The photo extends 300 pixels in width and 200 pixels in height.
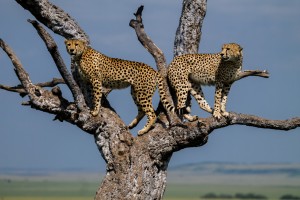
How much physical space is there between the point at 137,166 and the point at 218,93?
1.74 meters

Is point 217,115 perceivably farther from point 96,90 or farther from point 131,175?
point 96,90

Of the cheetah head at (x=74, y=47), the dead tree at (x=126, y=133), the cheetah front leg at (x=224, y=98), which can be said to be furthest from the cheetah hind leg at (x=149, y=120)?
the cheetah head at (x=74, y=47)

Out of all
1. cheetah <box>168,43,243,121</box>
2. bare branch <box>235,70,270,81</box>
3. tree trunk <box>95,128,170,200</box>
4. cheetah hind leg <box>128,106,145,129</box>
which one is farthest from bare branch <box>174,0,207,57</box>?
tree trunk <box>95,128,170,200</box>

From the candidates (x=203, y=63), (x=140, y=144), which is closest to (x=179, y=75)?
(x=203, y=63)

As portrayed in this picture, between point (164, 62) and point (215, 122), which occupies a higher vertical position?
point (164, 62)

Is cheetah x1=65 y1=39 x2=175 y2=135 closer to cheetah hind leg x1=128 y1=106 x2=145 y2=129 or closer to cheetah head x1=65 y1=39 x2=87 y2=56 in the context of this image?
cheetah head x1=65 y1=39 x2=87 y2=56

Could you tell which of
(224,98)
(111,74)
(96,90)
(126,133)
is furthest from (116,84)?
(224,98)

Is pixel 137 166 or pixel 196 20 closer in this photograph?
pixel 137 166

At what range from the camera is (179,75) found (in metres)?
10.8

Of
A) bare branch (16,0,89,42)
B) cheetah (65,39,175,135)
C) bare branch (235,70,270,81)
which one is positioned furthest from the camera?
bare branch (16,0,89,42)

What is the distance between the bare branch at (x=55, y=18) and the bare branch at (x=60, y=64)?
1014mm

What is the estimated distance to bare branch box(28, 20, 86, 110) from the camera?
10297 millimetres

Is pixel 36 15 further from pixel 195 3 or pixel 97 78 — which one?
pixel 195 3

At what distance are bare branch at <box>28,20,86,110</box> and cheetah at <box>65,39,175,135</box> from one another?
187 millimetres
